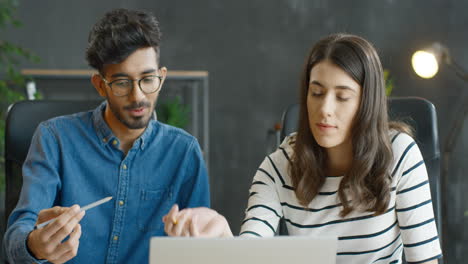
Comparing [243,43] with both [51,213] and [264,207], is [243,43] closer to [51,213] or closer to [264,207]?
[264,207]

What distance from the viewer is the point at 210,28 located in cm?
396

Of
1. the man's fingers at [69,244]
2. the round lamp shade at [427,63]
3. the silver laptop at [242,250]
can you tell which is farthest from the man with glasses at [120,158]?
the round lamp shade at [427,63]

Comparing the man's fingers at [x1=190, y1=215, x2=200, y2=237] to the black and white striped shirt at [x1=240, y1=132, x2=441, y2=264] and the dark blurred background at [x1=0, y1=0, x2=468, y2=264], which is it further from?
the dark blurred background at [x1=0, y1=0, x2=468, y2=264]

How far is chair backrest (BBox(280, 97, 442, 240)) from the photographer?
5.01 feet

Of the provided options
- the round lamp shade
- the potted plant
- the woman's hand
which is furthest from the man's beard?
the round lamp shade

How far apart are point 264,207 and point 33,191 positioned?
0.54m

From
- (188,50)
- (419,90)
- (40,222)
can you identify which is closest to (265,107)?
(188,50)

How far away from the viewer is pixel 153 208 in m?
1.45

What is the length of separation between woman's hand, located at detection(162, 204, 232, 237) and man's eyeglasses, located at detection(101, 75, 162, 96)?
1.28 feet

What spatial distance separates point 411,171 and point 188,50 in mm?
2825

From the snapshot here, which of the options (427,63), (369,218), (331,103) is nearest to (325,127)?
(331,103)

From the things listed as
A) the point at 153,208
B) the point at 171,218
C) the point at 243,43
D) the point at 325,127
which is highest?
the point at 243,43

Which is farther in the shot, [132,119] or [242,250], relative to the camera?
[132,119]

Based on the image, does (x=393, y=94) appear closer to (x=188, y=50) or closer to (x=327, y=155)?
(x=188, y=50)
